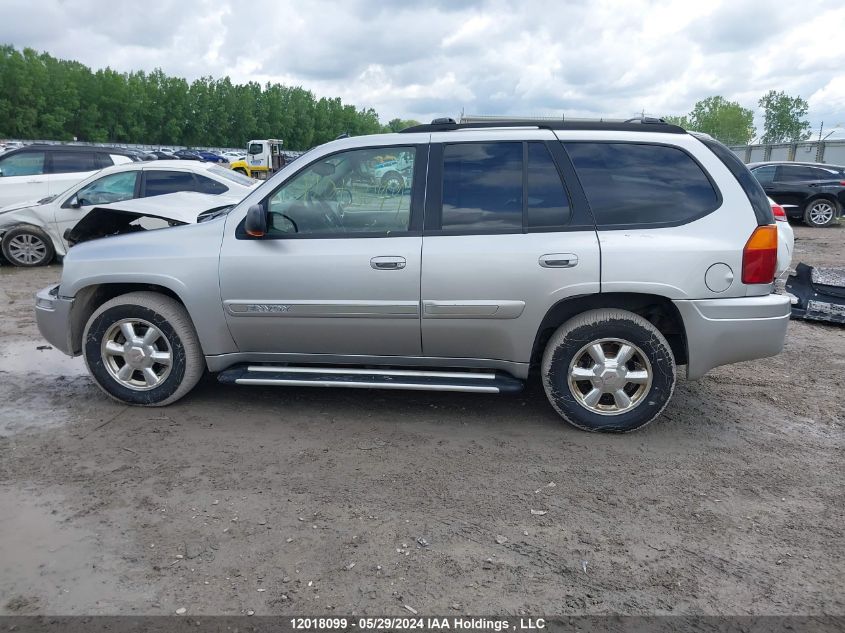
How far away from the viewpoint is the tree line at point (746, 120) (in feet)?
233

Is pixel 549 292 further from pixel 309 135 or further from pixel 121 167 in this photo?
pixel 309 135

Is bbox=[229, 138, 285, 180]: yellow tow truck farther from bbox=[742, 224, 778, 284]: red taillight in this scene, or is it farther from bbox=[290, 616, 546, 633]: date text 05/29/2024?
bbox=[290, 616, 546, 633]: date text 05/29/2024

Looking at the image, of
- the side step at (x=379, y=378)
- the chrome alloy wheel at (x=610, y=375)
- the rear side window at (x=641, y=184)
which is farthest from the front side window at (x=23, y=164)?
the chrome alloy wheel at (x=610, y=375)

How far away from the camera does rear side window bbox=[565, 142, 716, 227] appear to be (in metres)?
4.05

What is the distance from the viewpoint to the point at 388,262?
163 inches

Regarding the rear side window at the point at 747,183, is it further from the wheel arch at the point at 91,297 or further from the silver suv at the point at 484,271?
the wheel arch at the point at 91,297

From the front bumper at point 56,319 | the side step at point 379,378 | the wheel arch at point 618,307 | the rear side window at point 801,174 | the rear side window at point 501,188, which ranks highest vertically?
the rear side window at point 801,174

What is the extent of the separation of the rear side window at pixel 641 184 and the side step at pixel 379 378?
1180mm

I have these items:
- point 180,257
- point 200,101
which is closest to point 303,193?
point 180,257

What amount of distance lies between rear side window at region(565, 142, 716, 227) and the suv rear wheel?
1493 cm

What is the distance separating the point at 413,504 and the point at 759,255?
98.0 inches

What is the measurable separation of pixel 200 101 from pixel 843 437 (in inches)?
3991

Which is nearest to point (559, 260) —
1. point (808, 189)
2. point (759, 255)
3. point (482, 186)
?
point (482, 186)

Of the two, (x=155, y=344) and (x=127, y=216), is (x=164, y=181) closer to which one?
(x=127, y=216)
